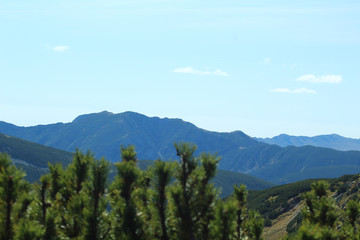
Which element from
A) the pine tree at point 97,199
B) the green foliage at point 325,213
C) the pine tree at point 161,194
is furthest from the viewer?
the green foliage at point 325,213

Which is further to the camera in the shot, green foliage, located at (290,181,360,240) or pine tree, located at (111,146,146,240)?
green foliage, located at (290,181,360,240)

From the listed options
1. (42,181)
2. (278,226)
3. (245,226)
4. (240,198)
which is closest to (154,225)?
(42,181)

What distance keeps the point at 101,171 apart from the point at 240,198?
13391 mm

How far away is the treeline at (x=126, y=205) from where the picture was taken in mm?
18484

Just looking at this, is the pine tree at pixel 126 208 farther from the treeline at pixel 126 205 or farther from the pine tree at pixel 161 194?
the pine tree at pixel 161 194

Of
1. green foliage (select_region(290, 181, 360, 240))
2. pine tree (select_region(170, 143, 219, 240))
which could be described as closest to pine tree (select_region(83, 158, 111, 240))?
pine tree (select_region(170, 143, 219, 240))

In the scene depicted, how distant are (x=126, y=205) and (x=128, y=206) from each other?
126mm

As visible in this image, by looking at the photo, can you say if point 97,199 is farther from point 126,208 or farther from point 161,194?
point 161,194

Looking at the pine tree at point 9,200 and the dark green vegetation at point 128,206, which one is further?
the pine tree at point 9,200

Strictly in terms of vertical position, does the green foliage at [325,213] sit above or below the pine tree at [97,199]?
below

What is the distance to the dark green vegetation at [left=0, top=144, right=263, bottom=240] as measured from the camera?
18469 millimetres

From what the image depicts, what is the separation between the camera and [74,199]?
21.0 meters

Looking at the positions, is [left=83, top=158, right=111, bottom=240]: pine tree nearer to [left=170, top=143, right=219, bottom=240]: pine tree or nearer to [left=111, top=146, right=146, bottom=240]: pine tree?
[left=111, top=146, right=146, bottom=240]: pine tree

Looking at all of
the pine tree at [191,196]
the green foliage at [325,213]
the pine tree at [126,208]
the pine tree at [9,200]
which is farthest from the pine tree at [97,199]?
the green foliage at [325,213]
